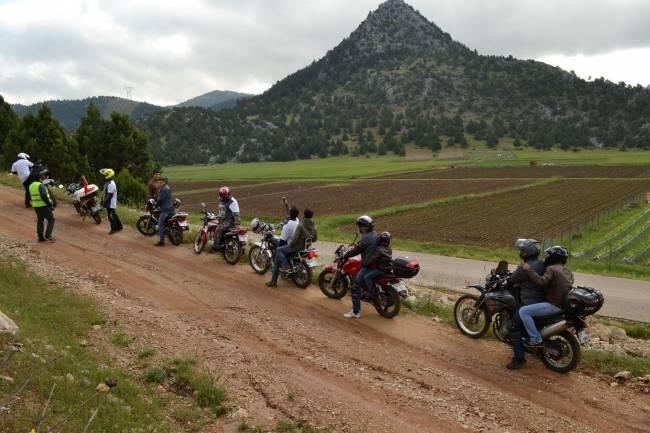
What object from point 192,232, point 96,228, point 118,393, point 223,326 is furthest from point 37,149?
point 118,393

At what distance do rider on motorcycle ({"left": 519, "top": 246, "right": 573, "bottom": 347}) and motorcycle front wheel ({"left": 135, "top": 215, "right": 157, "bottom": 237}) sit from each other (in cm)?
1251

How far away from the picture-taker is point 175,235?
15.8 m

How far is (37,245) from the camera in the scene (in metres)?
14.2

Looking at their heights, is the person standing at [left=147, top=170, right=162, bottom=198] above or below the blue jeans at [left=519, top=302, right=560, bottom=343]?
above

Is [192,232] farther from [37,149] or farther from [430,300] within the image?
[37,149]

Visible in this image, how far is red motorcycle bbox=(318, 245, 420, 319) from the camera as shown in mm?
10062

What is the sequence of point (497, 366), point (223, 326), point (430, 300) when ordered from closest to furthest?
point (497, 366), point (223, 326), point (430, 300)

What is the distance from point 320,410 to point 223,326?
332cm

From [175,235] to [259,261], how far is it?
12.7 feet

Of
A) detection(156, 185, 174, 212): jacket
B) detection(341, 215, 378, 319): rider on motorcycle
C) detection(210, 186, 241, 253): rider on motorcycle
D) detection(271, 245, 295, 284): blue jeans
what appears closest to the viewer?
detection(341, 215, 378, 319): rider on motorcycle

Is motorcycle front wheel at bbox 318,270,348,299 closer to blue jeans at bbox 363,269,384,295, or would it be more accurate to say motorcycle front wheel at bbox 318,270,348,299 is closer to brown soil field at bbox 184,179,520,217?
blue jeans at bbox 363,269,384,295

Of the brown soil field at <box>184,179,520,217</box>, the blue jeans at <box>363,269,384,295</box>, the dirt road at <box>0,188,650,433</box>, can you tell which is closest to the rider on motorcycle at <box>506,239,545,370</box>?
the dirt road at <box>0,188,650,433</box>

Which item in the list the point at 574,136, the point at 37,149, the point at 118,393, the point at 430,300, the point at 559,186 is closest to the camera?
the point at 118,393

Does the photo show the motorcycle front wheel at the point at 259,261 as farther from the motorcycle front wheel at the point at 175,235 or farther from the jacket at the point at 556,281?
the jacket at the point at 556,281
